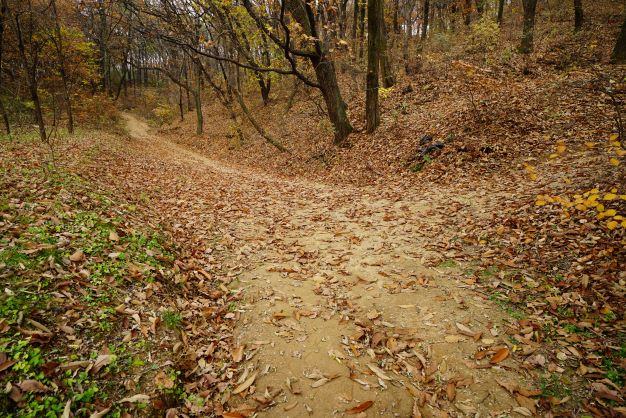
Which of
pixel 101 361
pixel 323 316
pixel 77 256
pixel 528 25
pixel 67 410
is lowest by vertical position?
pixel 323 316

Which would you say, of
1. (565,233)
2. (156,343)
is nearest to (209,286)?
(156,343)

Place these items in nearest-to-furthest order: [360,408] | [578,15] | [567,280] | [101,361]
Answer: [101,361]
[360,408]
[567,280]
[578,15]

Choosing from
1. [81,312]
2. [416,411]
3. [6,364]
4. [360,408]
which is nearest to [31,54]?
[81,312]

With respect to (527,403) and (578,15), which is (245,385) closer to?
(527,403)

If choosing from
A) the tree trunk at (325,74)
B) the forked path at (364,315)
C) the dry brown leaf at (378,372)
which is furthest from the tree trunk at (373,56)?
the dry brown leaf at (378,372)

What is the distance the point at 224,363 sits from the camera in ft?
12.4

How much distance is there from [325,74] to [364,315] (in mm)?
10540

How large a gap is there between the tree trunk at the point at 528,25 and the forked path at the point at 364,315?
12.6 meters

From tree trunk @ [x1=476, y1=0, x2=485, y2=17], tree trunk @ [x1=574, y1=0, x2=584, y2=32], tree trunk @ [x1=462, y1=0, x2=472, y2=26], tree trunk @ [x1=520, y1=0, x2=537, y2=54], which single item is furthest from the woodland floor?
tree trunk @ [x1=462, y1=0, x2=472, y2=26]

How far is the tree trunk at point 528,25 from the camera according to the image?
14750mm

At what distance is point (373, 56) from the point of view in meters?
11.9

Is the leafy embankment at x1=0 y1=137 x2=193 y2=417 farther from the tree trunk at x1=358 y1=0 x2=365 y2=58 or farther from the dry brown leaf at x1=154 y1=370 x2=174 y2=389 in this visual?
the tree trunk at x1=358 y1=0 x2=365 y2=58

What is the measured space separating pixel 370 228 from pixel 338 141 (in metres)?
7.57

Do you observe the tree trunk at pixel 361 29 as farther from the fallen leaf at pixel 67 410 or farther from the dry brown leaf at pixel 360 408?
the fallen leaf at pixel 67 410
